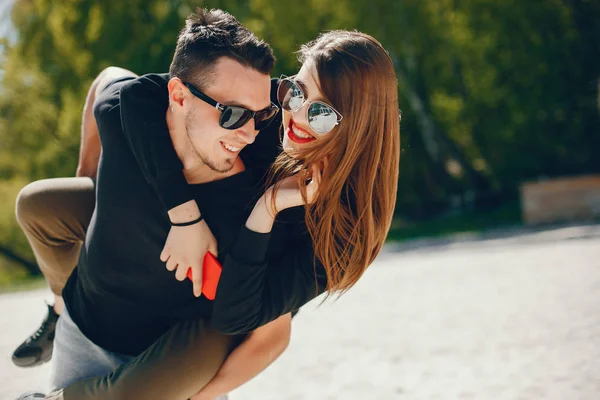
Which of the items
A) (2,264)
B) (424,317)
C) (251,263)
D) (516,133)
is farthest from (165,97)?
(2,264)

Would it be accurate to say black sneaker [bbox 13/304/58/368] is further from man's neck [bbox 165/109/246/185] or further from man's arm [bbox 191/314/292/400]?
man's neck [bbox 165/109/246/185]

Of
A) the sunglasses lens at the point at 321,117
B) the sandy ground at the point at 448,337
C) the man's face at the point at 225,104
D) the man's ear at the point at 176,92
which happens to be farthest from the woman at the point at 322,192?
the sandy ground at the point at 448,337

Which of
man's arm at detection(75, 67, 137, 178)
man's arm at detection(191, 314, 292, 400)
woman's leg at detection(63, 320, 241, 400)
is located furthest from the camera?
man's arm at detection(75, 67, 137, 178)

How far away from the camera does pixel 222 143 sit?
8.44 feet

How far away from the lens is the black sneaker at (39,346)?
3426mm

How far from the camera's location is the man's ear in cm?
266

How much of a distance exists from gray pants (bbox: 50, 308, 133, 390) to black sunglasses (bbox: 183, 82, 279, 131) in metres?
1.01

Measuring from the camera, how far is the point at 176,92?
→ 2676 millimetres

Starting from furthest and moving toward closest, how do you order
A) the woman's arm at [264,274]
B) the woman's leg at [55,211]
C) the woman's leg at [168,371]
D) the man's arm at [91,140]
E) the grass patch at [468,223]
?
the grass patch at [468,223] < the man's arm at [91,140] < the woman's leg at [55,211] < the woman's leg at [168,371] < the woman's arm at [264,274]

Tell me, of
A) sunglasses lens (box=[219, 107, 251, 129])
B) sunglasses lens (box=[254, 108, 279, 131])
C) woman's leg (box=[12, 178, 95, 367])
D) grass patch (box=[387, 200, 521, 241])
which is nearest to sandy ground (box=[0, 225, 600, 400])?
woman's leg (box=[12, 178, 95, 367])

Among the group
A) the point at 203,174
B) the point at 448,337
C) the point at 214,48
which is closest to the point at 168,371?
the point at 203,174

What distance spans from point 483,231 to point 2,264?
2117 centimetres

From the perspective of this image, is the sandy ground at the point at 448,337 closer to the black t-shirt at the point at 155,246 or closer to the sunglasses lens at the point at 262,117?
the black t-shirt at the point at 155,246

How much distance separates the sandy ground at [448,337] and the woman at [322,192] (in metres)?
2.07
